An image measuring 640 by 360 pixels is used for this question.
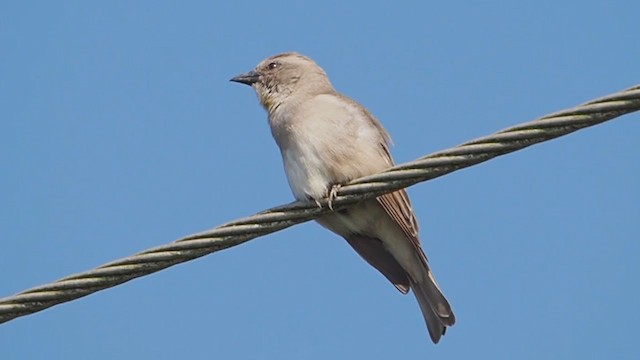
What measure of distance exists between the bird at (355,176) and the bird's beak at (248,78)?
0.69 meters

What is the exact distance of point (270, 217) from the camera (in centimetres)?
504

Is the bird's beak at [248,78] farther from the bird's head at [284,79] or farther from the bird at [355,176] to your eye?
the bird at [355,176]

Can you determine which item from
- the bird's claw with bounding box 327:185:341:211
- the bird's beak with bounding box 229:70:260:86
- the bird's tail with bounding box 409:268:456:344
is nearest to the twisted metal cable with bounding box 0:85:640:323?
the bird's claw with bounding box 327:185:341:211

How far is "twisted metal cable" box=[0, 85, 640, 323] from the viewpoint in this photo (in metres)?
4.29

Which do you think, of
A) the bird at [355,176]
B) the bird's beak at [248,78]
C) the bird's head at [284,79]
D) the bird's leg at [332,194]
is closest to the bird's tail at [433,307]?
the bird at [355,176]

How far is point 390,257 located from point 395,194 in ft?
2.45

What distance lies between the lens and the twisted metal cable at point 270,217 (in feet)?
14.1

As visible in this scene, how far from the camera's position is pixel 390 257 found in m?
7.16

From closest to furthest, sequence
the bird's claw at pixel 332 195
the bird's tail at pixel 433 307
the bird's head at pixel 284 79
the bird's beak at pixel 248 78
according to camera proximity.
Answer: the bird's claw at pixel 332 195
the bird's tail at pixel 433 307
the bird's head at pixel 284 79
the bird's beak at pixel 248 78

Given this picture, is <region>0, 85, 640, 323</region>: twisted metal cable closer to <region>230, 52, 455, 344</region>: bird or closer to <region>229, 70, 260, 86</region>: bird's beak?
<region>230, 52, 455, 344</region>: bird

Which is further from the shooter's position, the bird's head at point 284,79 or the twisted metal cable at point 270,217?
the bird's head at point 284,79

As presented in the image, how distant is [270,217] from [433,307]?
248cm

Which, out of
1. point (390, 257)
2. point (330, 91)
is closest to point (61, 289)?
point (390, 257)

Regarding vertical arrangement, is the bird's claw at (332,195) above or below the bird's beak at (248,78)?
below
